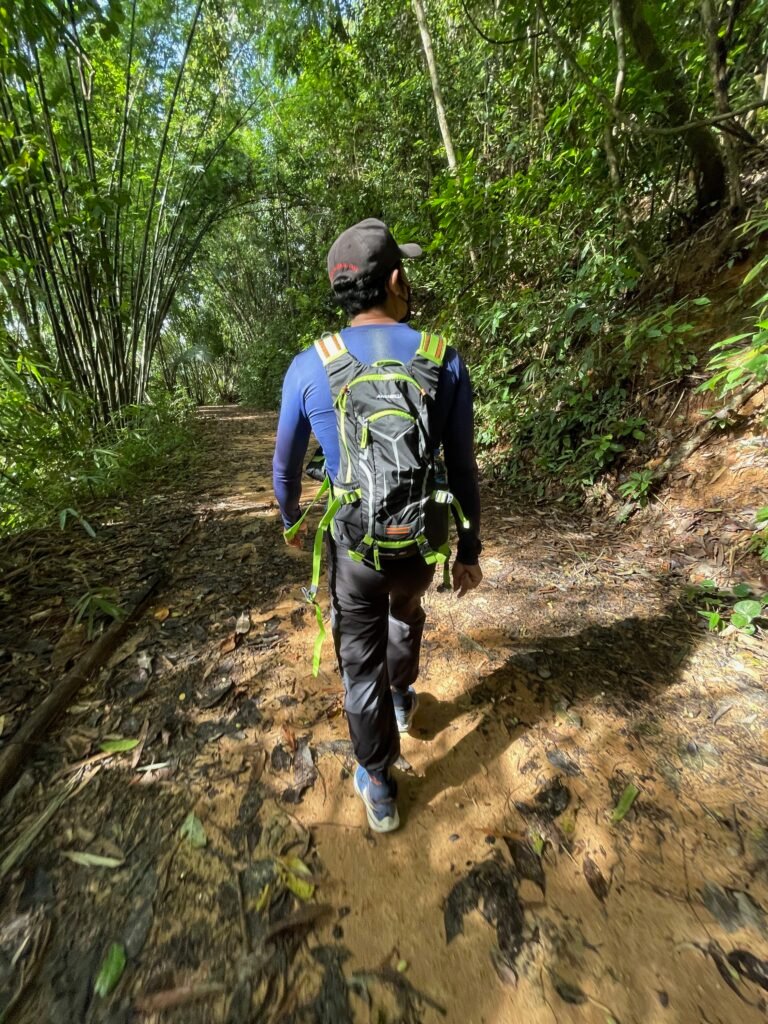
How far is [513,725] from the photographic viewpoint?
6.20ft

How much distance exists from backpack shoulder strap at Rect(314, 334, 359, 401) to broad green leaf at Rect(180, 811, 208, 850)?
5.12 feet

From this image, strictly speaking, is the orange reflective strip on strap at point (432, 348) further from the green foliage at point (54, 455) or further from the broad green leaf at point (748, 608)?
the green foliage at point (54, 455)

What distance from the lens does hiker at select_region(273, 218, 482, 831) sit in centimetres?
116

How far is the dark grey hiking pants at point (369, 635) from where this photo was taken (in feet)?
4.32

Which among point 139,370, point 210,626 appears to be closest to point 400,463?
point 210,626

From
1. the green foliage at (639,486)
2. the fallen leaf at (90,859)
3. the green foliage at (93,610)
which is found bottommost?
the fallen leaf at (90,859)

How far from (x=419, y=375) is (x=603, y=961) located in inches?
67.0

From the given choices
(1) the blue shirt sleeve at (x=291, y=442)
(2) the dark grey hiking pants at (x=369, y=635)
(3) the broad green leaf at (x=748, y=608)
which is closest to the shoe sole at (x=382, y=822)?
(2) the dark grey hiking pants at (x=369, y=635)

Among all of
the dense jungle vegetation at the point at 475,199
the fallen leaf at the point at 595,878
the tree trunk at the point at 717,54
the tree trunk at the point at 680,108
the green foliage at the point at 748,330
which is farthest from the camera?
the dense jungle vegetation at the point at 475,199

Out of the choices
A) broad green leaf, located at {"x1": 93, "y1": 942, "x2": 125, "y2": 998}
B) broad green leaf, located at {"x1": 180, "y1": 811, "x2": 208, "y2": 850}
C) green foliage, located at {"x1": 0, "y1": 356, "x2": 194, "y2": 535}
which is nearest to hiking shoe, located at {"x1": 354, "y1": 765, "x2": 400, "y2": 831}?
broad green leaf, located at {"x1": 180, "y1": 811, "x2": 208, "y2": 850}

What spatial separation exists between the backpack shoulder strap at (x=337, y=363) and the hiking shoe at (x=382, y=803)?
51.8 inches

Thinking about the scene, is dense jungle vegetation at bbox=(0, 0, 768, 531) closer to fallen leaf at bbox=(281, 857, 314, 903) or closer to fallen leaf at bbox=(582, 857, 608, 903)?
fallen leaf at bbox=(582, 857, 608, 903)

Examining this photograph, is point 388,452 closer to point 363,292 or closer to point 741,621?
point 363,292

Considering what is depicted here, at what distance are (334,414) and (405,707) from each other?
1336mm
